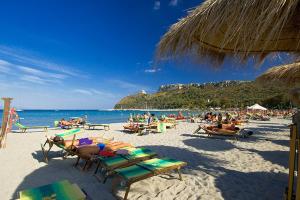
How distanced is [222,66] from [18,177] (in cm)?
463

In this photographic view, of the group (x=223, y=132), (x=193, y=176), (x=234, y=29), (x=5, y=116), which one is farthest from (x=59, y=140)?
(x=223, y=132)

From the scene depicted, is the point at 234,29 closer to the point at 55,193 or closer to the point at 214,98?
the point at 55,193

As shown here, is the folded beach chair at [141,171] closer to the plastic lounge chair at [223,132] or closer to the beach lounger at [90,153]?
the beach lounger at [90,153]

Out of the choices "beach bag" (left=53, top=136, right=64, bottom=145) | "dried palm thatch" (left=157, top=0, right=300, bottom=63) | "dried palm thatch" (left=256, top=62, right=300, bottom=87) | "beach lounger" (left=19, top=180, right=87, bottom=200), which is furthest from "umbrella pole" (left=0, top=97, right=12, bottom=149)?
"dried palm thatch" (left=256, top=62, right=300, bottom=87)

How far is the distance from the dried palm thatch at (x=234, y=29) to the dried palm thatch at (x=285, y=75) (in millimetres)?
3019

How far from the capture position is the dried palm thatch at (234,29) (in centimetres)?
182

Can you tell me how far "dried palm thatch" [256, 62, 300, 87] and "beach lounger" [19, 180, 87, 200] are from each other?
5615mm

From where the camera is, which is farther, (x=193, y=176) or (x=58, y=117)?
(x=58, y=117)

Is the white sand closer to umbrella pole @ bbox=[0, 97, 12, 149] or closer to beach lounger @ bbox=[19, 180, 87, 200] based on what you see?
beach lounger @ bbox=[19, 180, 87, 200]

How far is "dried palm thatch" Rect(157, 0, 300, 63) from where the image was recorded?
71.7 inches

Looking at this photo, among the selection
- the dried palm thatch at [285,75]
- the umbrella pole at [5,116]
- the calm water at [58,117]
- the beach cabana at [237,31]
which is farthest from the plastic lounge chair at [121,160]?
the calm water at [58,117]

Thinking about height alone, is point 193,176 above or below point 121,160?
below

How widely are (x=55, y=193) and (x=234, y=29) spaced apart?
286cm

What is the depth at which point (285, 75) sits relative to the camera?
590cm
